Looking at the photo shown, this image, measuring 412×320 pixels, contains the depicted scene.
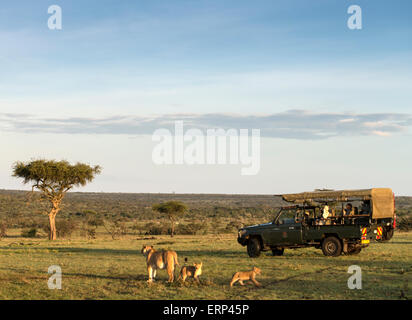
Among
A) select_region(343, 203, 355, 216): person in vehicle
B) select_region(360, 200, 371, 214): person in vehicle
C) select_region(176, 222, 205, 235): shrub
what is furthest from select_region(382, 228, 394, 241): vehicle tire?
select_region(176, 222, 205, 235): shrub

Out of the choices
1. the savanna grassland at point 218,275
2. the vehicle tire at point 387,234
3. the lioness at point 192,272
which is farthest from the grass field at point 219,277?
the vehicle tire at point 387,234

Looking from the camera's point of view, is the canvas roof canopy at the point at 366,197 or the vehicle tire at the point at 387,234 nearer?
the canvas roof canopy at the point at 366,197

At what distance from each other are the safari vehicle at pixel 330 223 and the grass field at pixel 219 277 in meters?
0.58

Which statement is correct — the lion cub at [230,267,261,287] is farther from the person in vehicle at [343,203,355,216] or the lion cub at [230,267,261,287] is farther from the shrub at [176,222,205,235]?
the shrub at [176,222,205,235]

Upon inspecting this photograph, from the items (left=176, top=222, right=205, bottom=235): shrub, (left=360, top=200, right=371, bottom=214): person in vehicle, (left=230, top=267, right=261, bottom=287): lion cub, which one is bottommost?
(left=176, top=222, right=205, bottom=235): shrub

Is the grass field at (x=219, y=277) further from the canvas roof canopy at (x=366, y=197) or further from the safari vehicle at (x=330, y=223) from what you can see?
the canvas roof canopy at (x=366, y=197)

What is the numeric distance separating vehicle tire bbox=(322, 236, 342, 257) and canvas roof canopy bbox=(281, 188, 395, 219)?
1.57 m

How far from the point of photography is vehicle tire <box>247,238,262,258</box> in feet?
73.0

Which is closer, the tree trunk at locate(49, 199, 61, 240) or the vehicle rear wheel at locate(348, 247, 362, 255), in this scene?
the vehicle rear wheel at locate(348, 247, 362, 255)

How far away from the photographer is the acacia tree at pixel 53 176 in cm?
4584

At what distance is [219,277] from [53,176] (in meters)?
32.9

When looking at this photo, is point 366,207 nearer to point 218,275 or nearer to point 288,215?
point 288,215

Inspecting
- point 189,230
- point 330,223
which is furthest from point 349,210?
point 189,230

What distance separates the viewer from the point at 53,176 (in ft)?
152
